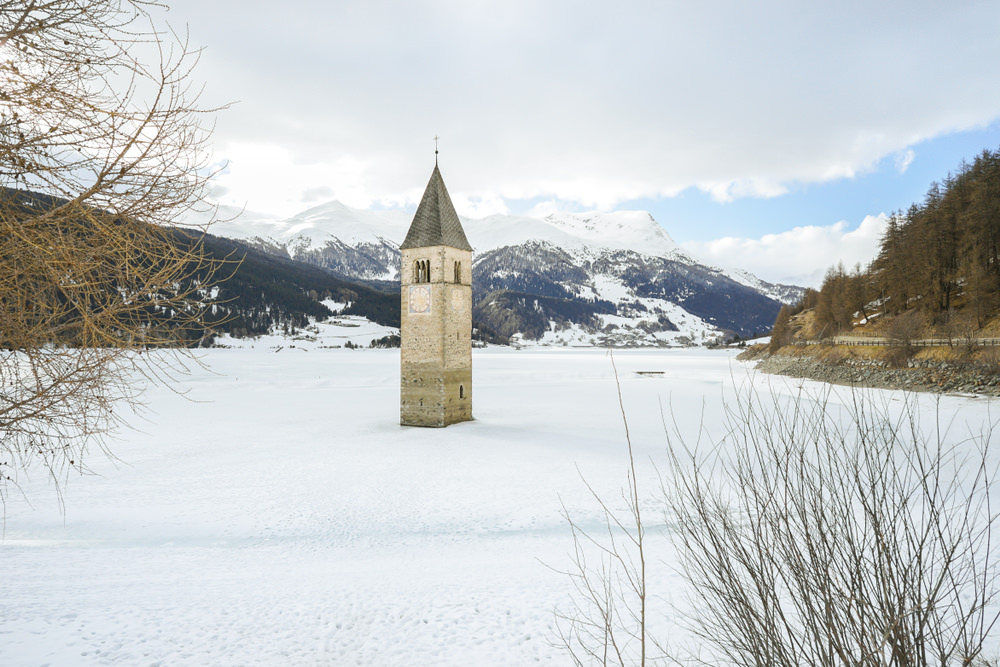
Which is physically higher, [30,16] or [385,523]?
[30,16]

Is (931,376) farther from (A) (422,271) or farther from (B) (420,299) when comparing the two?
(A) (422,271)

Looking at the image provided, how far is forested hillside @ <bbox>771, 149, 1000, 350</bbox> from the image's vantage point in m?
31.9

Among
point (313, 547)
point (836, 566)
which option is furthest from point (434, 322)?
→ point (836, 566)

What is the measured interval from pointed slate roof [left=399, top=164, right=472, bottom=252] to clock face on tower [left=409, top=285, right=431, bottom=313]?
201 cm

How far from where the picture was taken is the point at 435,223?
24.9 m

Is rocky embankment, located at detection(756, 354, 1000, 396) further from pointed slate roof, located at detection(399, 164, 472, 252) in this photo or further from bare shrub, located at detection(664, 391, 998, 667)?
bare shrub, located at detection(664, 391, 998, 667)

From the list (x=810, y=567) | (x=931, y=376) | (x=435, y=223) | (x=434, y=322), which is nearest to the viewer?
(x=810, y=567)

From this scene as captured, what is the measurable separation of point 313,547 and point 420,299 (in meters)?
15.3

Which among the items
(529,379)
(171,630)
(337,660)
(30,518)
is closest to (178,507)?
(30,518)

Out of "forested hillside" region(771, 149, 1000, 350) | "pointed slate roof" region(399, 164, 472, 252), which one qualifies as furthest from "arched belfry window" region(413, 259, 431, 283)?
"forested hillside" region(771, 149, 1000, 350)

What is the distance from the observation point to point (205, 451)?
62.1ft

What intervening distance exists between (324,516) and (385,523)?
58.0 inches

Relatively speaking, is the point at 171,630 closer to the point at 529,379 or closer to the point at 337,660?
the point at 337,660

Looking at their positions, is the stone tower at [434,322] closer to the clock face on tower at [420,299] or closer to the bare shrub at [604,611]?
the clock face on tower at [420,299]
